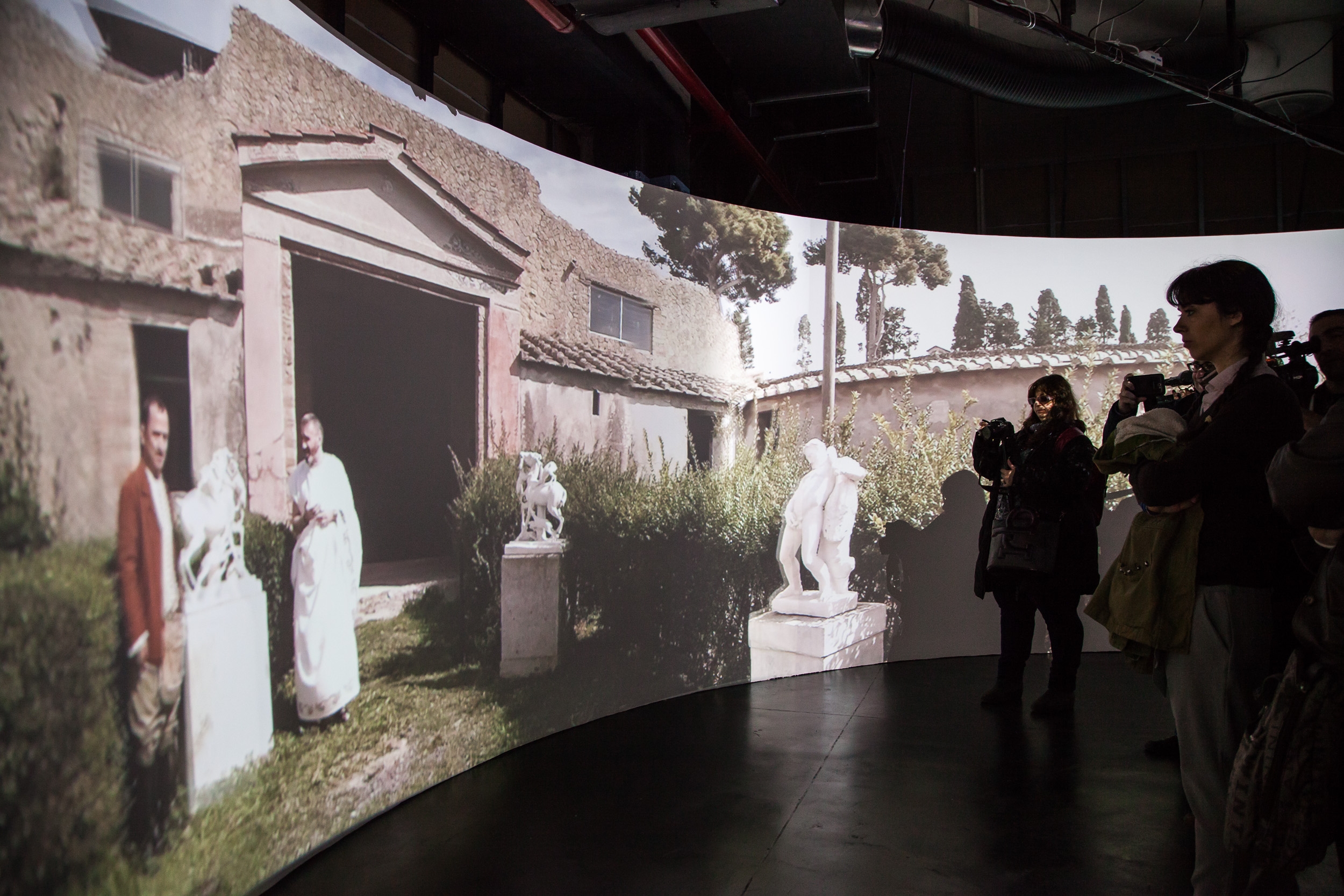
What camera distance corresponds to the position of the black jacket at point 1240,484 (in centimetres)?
175

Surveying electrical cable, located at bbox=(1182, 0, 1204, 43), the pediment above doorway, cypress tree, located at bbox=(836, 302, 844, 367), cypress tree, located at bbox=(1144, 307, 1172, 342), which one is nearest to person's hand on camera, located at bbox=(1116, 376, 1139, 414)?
the pediment above doorway

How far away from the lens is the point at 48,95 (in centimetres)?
182

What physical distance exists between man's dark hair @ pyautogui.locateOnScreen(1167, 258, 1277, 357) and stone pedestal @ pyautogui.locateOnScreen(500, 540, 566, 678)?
262 cm

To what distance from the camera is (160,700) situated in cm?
206

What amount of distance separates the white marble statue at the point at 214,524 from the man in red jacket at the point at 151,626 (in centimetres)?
5

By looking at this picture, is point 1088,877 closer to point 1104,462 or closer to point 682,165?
point 1104,462

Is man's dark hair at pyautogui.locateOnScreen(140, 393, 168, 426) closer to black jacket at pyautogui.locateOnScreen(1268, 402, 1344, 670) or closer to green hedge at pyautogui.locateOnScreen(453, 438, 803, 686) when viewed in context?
green hedge at pyautogui.locateOnScreen(453, 438, 803, 686)

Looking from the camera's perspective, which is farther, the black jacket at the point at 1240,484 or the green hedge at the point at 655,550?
the green hedge at the point at 655,550

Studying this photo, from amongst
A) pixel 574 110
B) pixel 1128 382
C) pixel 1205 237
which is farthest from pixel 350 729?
pixel 1205 237

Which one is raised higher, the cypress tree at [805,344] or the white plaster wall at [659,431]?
the cypress tree at [805,344]

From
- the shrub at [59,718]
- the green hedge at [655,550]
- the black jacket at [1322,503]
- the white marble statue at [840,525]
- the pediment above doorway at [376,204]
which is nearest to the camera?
the black jacket at [1322,503]

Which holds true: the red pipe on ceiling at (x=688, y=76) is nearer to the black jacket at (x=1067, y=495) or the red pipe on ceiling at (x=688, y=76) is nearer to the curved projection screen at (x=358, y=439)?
the curved projection screen at (x=358, y=439)

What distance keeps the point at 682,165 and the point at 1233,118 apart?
519 cm

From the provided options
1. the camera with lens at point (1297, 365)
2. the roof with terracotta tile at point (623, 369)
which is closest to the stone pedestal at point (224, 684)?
the roof with terracotta tile at point (623, 369)
